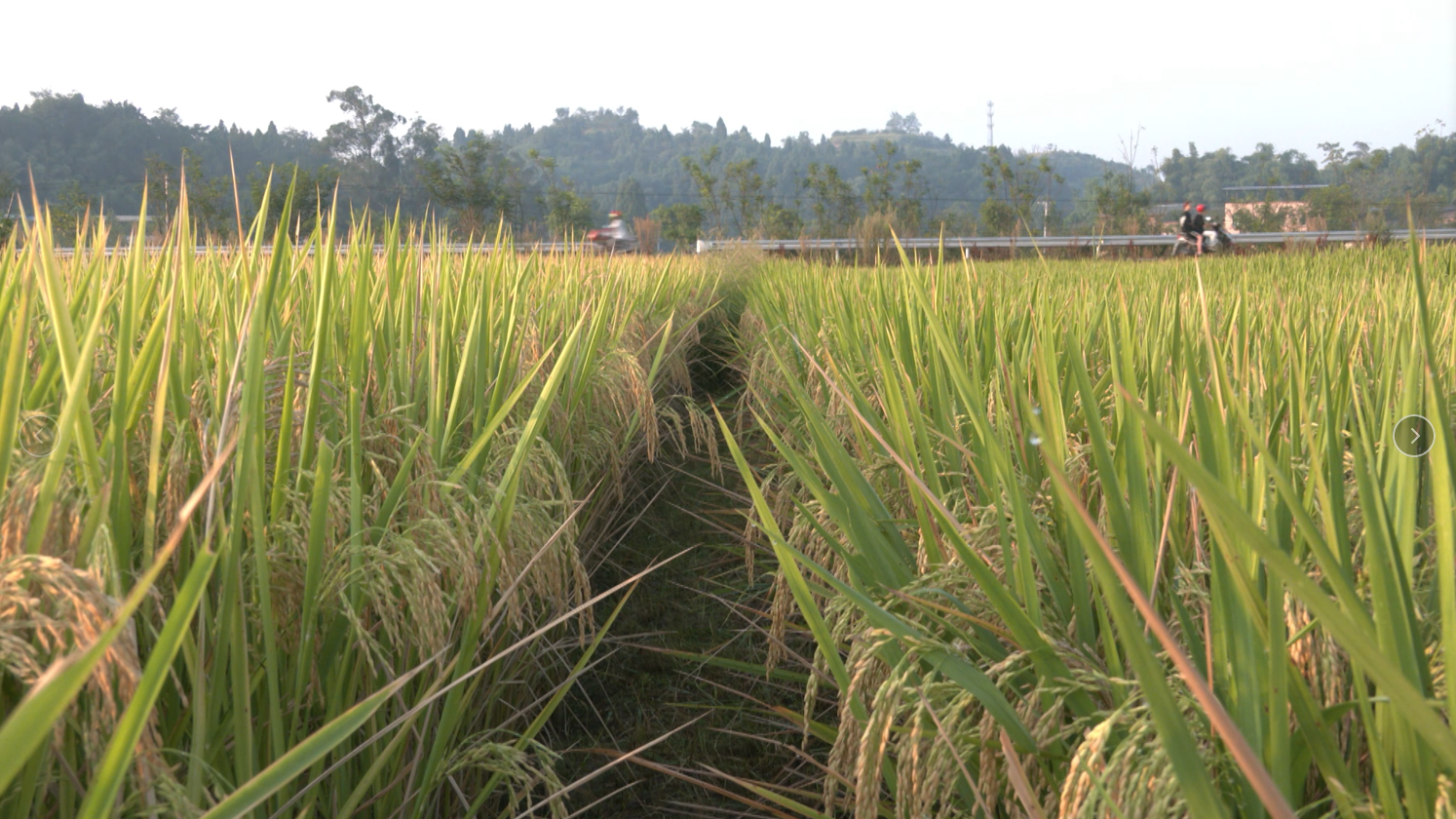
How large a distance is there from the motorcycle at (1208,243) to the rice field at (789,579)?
1340cm

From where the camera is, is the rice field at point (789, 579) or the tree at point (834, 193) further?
the tree at point (834, 193)

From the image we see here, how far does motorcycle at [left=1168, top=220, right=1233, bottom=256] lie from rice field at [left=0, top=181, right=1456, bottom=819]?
13.4 meters

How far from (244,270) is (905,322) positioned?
1502 mm

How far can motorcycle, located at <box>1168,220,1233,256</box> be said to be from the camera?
538 inches

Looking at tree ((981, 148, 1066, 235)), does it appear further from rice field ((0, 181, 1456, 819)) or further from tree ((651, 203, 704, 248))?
rice field ((0, 181, 1456, 819))

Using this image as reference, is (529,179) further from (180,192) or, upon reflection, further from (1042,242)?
(180,192)

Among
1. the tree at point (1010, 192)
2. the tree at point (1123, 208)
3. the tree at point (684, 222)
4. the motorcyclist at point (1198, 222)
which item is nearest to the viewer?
the motorcyclist at point (1198, 222)

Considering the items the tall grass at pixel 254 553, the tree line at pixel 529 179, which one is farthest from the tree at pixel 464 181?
the tall grass at pixel 254 553

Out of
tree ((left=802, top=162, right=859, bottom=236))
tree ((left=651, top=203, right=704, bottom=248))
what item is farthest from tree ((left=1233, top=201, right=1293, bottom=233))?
tree ((left=651, top=203, right=704, bottom=248))

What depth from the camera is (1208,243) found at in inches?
548

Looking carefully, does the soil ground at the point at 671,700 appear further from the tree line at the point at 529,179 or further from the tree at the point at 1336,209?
the tree at the point at 1336,209

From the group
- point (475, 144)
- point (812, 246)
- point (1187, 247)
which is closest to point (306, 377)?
point (812, 246)

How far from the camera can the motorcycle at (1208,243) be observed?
13656 mm

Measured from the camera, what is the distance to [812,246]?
1439 centimetres
